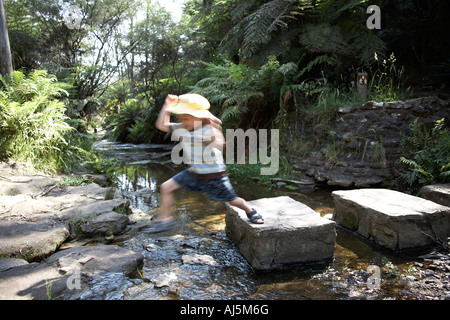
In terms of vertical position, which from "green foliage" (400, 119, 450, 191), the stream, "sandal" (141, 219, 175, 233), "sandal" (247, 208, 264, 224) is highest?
"green foliage" (400, 119, 450, 191)

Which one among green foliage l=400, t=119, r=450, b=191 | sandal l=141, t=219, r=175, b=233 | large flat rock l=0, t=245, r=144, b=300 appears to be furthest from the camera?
green foliage l=400, t=119, r=450, b=191

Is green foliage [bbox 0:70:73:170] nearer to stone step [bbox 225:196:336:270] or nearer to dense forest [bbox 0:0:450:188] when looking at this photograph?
dense forest [bbox 0:0:450:188]

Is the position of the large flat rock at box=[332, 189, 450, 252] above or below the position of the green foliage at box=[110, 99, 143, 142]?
below

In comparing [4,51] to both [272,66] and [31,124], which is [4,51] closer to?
[31,124]

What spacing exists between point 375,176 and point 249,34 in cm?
367

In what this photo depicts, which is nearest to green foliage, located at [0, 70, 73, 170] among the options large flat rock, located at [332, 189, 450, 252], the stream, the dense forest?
the dense forest

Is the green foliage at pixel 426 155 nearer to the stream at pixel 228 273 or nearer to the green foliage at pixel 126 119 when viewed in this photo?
the stream at pixel 228 273

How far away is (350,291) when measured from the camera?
2.35 meters

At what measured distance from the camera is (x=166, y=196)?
3014mm

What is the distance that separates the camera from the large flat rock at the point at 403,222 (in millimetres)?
2967

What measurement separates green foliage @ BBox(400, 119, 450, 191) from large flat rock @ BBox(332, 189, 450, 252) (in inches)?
37.4

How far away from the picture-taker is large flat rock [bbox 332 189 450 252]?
2967 millimetres

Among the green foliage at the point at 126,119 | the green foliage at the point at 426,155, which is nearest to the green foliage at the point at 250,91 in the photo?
the green foliage at the point at 426,155
